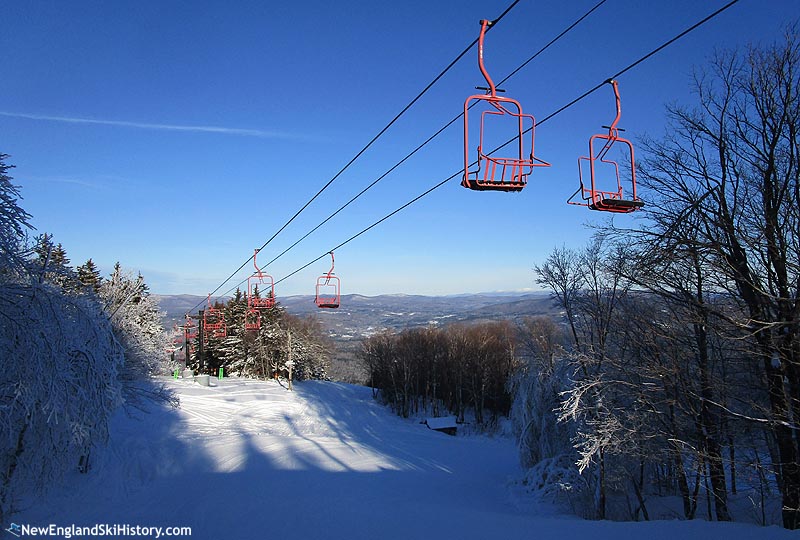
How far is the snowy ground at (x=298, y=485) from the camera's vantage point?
11562 millimetres

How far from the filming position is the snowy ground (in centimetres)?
1156

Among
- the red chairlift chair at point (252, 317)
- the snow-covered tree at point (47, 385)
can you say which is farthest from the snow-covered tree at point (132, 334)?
the snow-covered tree at point (47, 385)

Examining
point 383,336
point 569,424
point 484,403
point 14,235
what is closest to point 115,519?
point 14,235

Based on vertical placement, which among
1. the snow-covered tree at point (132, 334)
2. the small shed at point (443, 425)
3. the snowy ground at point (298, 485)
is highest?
the snow-covered tree at point (132, 334)

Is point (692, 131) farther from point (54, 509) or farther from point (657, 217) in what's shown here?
point (54, 509)

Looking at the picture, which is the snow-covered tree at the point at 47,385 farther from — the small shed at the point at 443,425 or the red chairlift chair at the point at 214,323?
the small shed at the point at 443,425

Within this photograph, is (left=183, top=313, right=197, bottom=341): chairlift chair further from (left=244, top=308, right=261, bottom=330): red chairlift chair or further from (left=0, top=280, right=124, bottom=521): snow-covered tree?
(left=0, top=280, right=124, bottom=521): snow-covered tree

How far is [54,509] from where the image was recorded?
12820 millimetres

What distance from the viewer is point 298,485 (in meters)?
18.0

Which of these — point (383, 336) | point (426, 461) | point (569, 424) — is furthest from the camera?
point (383, 336)

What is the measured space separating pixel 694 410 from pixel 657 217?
5056 millimetres

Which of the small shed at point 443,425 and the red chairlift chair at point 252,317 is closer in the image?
the red chairlift chair at point 252,317

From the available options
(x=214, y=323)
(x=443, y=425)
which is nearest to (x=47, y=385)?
(x=214, y=323)

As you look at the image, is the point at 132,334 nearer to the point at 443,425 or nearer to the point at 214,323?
the point at 214,323
